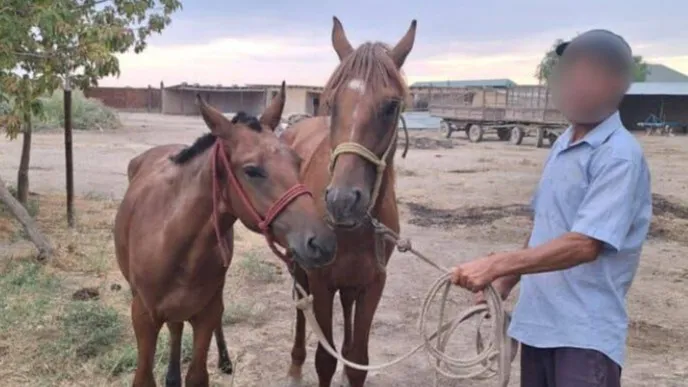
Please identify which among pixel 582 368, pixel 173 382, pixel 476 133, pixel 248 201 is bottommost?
pixel 173 382

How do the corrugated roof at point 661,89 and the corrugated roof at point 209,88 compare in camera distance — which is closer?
the corrugated roof at point 661,89

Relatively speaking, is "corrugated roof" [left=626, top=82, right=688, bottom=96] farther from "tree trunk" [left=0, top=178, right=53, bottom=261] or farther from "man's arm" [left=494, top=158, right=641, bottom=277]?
"man's arm" [left=494, top=158, right=641, bottom=277]

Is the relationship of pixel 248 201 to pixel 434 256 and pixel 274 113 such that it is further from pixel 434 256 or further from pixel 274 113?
pixel 434 256

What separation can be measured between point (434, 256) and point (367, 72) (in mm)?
5420

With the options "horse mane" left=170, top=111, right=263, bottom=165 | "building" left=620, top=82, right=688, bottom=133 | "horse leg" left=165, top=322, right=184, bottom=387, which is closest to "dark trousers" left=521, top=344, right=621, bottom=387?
"horse mane" left=170, top=111, right=263, bottom=165

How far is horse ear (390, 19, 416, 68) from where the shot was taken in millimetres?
3506

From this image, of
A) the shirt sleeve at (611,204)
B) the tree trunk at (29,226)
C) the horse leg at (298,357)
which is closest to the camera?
the shirt sleeve at (611,204)

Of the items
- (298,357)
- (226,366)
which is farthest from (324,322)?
(226,366)

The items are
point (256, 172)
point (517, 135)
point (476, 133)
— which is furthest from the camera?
point (476, 133)

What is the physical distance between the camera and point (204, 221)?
128 inches

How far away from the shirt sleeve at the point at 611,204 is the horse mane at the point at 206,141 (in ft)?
4.97

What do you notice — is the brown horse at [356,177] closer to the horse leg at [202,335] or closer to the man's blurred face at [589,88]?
the horse leg at [202,335]

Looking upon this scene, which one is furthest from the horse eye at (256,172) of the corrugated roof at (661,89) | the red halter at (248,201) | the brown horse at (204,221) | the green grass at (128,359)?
the corrugated roof at (661,89)

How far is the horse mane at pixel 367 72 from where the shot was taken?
3213mm
